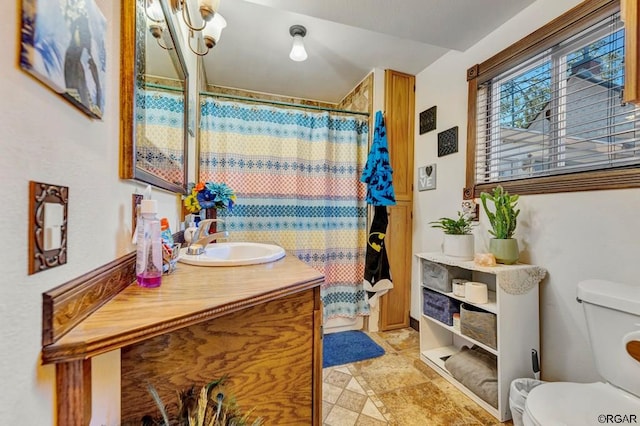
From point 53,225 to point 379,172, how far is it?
1.99m

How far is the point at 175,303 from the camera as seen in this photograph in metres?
0.57

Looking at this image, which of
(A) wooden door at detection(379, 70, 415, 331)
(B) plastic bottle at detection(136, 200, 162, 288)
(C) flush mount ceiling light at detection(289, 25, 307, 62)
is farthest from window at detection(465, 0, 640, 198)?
(B) plastic bottle at detection(136, 200, 162, 288)

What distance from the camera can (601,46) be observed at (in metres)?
1.24

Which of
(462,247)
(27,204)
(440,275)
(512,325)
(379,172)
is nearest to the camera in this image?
(27,204)

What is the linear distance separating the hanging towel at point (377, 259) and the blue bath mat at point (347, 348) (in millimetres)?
396

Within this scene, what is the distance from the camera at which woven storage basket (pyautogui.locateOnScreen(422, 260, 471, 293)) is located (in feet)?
5.76

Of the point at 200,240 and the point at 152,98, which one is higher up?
the point at 152,98

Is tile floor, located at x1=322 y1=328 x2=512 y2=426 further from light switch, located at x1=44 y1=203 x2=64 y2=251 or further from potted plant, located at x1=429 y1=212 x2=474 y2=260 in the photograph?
light switch, located at x1=44 y1=203 x2=64 y2=251

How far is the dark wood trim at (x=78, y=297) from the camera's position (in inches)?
15.5

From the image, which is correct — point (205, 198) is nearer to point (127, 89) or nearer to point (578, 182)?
point (127, 89)

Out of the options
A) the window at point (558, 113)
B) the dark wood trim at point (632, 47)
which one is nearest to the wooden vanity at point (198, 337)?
the dark wood trim at point (632, 47)

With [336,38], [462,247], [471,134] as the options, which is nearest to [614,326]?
[462,247]

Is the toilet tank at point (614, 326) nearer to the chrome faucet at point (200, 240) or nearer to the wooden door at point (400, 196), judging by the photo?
the wooden door at point (400, 196)

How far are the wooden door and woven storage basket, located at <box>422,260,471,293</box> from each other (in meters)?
0.45
